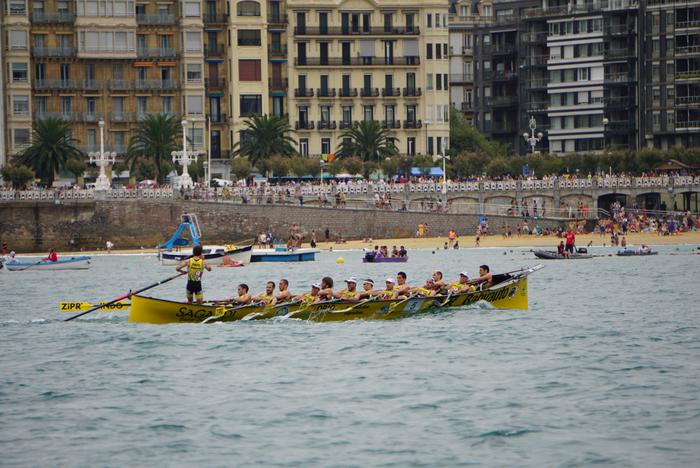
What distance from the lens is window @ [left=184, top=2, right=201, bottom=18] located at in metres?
111

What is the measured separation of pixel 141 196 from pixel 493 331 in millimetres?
53225

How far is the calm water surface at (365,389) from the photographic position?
89.0 ft

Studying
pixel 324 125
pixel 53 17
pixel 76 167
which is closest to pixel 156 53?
pixel 53 17

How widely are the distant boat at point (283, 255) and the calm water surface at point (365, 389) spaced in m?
29.4

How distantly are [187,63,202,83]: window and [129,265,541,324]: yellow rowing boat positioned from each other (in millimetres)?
69982

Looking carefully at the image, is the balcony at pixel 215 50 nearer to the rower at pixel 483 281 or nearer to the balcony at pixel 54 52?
the balcony at pixel 54 52

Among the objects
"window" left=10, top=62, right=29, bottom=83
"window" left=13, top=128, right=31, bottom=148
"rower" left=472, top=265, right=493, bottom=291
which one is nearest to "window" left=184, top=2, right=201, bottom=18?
"window" left=10, top=62, right=29, bottom=83

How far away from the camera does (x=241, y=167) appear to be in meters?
103

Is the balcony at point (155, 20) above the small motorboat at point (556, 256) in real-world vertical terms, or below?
above

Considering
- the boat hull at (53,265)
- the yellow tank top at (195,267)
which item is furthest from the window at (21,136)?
the yellow tank top at (195,267)

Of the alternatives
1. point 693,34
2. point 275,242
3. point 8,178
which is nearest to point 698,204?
point 693,34

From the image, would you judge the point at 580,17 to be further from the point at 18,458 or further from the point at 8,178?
the point at 18,458

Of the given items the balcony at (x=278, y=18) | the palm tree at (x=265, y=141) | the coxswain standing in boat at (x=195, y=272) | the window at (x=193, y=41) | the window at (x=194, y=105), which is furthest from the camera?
the balcony at (x=278, y=18)

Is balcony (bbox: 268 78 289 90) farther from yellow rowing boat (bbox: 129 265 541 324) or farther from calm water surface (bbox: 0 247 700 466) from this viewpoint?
yellow rowing boat (bbox: 129 265 541 324)
